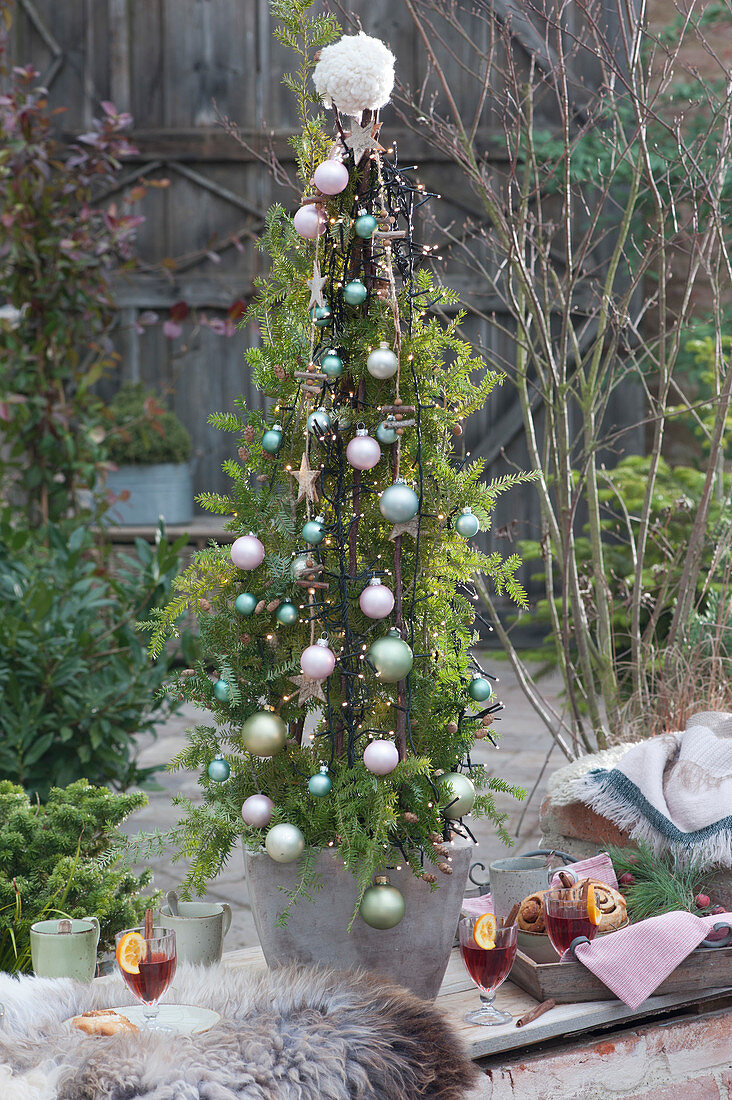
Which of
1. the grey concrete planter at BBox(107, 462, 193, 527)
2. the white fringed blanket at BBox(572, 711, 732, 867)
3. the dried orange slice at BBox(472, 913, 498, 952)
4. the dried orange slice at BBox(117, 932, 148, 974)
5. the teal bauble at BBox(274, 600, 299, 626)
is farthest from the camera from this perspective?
the grey concrete planter at BBox(107, 462, 193, 527)

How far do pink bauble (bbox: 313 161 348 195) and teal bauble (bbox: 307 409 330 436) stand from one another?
0.32m

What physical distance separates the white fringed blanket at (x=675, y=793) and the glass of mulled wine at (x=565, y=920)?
1.12 feet

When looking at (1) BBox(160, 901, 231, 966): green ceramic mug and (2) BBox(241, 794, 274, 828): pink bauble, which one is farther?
(1) BBox(160, 901, 231, 966): green ceramic mug

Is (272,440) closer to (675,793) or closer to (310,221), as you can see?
(310,221)

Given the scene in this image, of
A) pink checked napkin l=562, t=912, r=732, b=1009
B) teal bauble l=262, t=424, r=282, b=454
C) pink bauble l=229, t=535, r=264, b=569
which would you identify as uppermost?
teal bauble l=262, t=424, r=282, b=454

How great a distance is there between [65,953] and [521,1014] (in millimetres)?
663

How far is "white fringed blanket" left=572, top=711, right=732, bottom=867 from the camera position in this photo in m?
1.90

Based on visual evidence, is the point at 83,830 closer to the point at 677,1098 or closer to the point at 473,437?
the point at 677,1098

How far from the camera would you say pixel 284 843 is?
1.55 m

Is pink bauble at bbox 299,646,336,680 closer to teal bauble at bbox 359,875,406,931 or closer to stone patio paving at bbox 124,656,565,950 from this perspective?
teal bauble at bbox 359,875,406,931

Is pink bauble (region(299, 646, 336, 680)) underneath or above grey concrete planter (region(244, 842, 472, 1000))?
above

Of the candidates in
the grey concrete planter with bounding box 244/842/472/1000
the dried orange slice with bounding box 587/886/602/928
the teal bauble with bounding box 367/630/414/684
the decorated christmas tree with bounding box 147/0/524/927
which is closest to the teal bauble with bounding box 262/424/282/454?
the decorated christmas tree with bounding box 147/0/524/927

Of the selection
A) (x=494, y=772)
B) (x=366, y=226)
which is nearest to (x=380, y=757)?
(x=366, y=226)

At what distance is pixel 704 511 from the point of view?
8.82 ft
